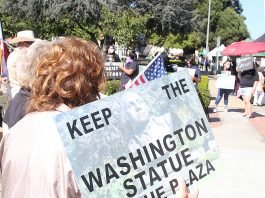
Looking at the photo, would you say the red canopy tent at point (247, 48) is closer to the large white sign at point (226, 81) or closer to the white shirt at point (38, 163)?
the large white sign at point (226, 81)

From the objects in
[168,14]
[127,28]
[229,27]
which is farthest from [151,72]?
[229,27]

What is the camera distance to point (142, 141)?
1.74m

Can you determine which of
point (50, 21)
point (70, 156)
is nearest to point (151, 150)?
point (70, 156)

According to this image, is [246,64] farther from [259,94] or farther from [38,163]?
[38,163]

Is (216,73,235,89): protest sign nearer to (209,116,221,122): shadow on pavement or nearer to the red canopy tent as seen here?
(209,116,221,122): shadow on pavement

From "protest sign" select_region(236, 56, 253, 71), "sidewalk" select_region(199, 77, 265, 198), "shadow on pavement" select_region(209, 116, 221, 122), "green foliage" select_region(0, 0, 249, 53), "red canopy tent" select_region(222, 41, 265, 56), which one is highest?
"green foliage" select_region(0, 0, 249, 53)

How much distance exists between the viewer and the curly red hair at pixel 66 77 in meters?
1.72

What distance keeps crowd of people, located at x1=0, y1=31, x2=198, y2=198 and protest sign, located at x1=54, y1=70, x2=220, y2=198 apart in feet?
0.18

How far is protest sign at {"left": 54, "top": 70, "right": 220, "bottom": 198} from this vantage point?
159cm

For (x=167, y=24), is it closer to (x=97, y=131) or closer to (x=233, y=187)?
(x=233, y=187)

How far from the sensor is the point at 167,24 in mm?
33969

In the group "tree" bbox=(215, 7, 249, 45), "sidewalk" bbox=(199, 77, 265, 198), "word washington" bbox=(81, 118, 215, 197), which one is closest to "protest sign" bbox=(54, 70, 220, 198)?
"word washington" bbox=(81, 118, 215, 197)

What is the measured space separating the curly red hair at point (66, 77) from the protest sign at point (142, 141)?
0.12 m

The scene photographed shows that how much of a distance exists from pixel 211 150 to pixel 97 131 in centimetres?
51
